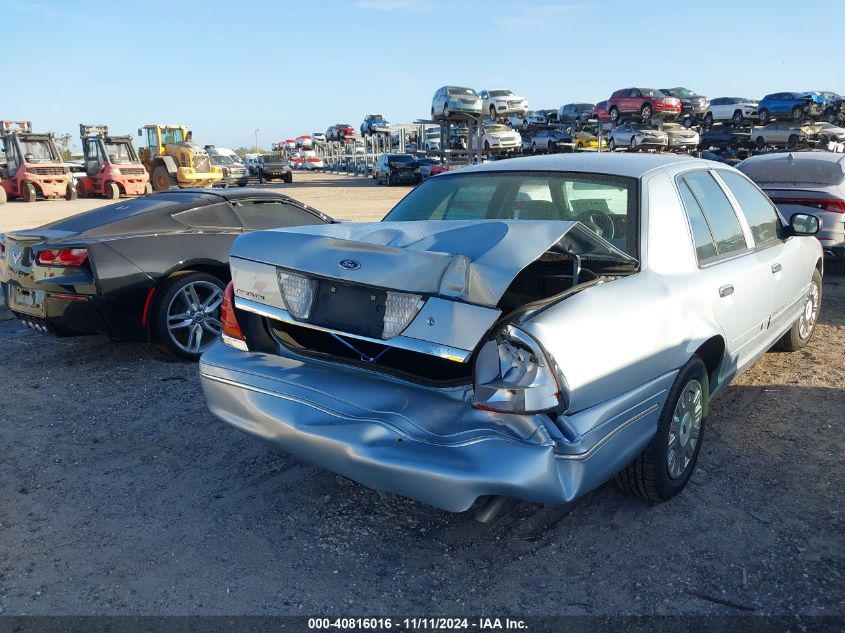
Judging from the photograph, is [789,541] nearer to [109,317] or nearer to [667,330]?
[667,330]

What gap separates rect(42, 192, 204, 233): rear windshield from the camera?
19.0 ft

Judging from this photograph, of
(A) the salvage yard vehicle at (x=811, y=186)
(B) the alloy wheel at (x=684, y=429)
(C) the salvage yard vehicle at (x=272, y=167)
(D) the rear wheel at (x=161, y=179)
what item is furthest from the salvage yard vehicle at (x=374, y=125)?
(B) the alloy wheel at (x=684, y=429)

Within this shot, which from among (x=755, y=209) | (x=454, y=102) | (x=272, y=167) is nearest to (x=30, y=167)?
(x=272, y=167)

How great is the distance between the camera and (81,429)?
4.36m

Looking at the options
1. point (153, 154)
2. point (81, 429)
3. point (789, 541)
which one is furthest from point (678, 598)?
point (153, 154)

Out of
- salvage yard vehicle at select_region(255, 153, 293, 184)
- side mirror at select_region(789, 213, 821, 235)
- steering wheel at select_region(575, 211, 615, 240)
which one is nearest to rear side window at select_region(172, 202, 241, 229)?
steering wheel at select_region(575, 211, 615, 240)

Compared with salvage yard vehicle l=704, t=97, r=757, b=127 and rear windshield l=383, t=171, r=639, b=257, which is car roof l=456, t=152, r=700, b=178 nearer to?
rear windshield l=383, t=171, r=639, b=257

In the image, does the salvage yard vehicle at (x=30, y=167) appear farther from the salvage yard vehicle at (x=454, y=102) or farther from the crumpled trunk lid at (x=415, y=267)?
the crumpled trunk lid at (x=415, y=267)

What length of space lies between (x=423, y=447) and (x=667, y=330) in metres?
1.23

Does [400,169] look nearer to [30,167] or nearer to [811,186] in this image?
[30,167]

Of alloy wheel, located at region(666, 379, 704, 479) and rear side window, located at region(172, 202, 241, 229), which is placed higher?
rear side window, located at region(172, 202, 241, 229)

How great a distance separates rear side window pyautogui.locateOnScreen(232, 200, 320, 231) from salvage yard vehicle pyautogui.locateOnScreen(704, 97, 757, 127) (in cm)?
3511

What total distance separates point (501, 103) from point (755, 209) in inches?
1233

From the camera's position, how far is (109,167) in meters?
26.1
